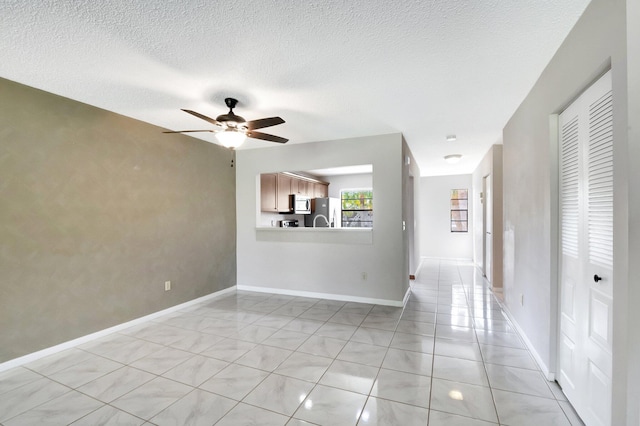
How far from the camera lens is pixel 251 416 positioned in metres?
1.80

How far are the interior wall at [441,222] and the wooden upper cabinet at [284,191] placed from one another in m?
4.16

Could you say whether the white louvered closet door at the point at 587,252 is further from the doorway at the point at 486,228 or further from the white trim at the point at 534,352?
the doorway at the point at 486,228

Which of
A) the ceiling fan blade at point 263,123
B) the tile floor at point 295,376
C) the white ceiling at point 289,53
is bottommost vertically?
the tile floor at point 295,376

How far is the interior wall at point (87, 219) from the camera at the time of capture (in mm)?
2430

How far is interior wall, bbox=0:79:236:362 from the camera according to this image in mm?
2430

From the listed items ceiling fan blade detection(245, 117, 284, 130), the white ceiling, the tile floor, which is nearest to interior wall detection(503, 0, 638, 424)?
the white ceiling

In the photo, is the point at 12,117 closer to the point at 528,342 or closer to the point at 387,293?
the point at 387,293

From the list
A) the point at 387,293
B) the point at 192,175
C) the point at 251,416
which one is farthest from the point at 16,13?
the point at 387,293

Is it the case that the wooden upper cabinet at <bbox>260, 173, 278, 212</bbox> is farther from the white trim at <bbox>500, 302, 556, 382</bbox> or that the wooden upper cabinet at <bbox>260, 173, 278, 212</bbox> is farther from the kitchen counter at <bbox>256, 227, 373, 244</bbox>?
the white trim at <bbox>500, 302, 556, 382</bbox>

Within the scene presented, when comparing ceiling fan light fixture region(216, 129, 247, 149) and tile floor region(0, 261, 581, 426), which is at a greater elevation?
ceiling fan light fixture region(216, 129, 247, 149)

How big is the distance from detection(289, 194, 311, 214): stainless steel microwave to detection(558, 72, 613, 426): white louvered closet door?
16.0 ft

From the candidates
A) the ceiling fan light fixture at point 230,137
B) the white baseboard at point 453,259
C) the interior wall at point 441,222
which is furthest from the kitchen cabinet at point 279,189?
the white baseboard at point 453,259

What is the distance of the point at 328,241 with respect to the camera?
4371 millimetres

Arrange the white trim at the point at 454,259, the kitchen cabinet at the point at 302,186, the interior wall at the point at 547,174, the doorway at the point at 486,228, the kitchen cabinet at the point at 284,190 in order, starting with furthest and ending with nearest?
the white trim at the point at 454,259, the kitchen cabinet at the point at 302,186, the kitchen cabinet at the point at 284,190, the doorway at the point at 486,228, the interior wall at the point at 547,174
